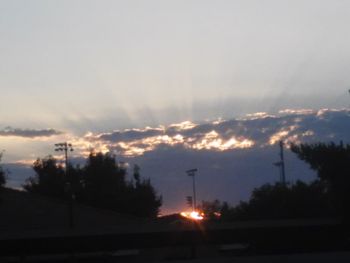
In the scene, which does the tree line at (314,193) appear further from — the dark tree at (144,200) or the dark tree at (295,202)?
the dark tree at (144,200)

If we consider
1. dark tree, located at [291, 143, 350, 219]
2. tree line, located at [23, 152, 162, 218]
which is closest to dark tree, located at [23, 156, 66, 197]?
tree line, located at [23, 152, 162, 218]

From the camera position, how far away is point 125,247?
23688 mm

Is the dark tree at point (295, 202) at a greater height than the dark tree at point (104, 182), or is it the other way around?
the dark tree at point (104, 182)

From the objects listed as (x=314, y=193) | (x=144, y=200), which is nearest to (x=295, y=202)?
(x=314, y=193)

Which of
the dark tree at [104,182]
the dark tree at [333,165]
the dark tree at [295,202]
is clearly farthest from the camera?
the dark tree at [104,182]

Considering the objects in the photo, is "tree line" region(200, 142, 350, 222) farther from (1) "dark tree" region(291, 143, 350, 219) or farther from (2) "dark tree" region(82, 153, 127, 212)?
(2) "dark tree" region(82, 153, 127, 212)

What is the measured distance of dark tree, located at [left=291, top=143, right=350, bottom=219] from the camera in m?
35.9

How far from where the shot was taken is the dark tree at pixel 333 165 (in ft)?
118

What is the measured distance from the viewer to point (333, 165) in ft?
123

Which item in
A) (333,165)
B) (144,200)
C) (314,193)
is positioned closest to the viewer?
(333,165)

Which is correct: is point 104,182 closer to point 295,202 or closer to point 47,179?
point 47,179

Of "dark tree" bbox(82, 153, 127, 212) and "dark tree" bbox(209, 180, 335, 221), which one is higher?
"dark tree" bbox(82, 153, 127, 212)

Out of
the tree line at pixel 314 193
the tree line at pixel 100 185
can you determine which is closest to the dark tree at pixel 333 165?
the tree line at pixel 314 193

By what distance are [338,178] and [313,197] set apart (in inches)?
383
